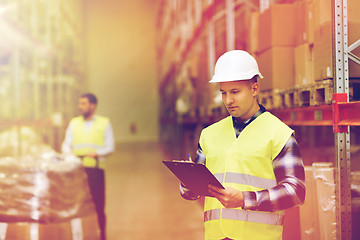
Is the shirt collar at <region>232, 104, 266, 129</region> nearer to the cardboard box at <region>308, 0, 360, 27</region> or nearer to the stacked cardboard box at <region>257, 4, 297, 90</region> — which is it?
the cardboard box at <region>308, 0, 360, 27</region>

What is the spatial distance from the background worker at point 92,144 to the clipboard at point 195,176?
9.74 ft

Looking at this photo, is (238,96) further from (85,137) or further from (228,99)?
(85,137)

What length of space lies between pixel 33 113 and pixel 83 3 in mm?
15374

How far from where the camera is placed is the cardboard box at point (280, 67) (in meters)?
3.76

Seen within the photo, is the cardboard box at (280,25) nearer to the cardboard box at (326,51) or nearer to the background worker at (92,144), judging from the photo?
the cardboard box at (326,51)

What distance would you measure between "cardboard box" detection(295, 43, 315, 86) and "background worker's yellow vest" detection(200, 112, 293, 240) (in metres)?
1.51

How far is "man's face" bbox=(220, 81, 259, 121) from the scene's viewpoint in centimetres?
190

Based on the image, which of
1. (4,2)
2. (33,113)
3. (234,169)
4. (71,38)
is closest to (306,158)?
(234,169)

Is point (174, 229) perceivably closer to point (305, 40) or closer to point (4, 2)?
point (305, 40)

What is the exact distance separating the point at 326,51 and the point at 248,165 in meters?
1.47

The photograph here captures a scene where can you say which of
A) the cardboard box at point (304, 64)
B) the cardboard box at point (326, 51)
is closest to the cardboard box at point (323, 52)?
the cardboard box at point (326, 51)

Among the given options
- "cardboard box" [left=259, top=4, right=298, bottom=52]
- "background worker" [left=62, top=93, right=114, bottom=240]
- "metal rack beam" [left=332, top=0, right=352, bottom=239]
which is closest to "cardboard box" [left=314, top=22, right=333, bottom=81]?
"metal rack beam" [left=332, top=0, right=352, bottom=239]

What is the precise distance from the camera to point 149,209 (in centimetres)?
660

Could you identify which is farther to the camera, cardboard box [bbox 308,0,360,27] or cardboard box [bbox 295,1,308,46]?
cardboard box [bbox 295,1,308,46]
